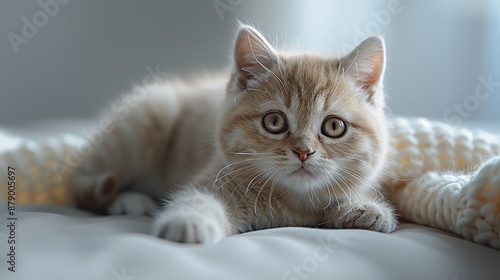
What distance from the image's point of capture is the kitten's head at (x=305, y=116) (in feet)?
3.97

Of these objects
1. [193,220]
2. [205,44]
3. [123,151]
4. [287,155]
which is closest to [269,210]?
[287,155]

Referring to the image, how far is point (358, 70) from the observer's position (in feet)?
4.49

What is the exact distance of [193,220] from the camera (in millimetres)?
1023

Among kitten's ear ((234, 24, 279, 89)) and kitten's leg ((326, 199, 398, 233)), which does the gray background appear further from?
kitten's leg ((326, 199, 398, 233))

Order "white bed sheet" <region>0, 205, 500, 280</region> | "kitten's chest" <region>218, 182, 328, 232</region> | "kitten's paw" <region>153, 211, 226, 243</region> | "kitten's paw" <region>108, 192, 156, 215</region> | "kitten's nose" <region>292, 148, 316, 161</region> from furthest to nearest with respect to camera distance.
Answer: "kitten's paw" <region>108, 192, 156, 215</region> → "kitten's chest" <region>218, 182, 328, 232</region> → "kitten's nose" <region>292, 148, 316, 161</region> → "kitten's paw" <region>153, 211, 226, 243</region> → "white bed sheet" <region>0, 205, 500, 280</region>

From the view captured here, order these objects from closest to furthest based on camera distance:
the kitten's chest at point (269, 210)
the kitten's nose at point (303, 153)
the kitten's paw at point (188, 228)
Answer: the kitten's paw at point (188, 228) < the kitten's nose at point (303, 153) < the kitten's chest at point (269, 210)

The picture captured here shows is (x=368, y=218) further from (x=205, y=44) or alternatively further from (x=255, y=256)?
(x=205, y=44)

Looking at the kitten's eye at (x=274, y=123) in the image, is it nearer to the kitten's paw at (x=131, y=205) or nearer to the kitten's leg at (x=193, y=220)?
the kitten's leg at (x=193, y=220)

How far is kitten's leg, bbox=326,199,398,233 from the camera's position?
3.90ft

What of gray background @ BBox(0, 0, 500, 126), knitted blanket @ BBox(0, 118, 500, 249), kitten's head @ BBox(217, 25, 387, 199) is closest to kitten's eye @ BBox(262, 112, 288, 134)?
kitten's head @ BBox(217, 25, 387, 199)

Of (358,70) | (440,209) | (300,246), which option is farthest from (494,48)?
(300,246)

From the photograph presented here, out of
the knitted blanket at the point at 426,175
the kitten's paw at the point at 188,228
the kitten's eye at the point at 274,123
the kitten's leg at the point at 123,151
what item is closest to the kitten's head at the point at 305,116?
the kitten's eye at the point at 274,123

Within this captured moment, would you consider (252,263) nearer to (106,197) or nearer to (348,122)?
(348,122)

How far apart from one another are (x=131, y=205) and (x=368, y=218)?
0.69 metres
